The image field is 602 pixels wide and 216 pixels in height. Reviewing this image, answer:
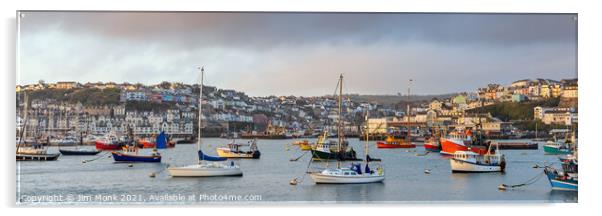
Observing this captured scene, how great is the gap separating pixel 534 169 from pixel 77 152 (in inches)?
309

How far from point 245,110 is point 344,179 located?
65.3 inches

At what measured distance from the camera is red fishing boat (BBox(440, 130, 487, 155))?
47.9ft

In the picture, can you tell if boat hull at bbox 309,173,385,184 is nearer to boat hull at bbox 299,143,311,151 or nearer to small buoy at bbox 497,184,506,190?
small buoy at bbox 497,184,506,190

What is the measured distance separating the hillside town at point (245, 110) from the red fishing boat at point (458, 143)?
231 centimetres

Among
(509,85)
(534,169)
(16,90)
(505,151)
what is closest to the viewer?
(16,90)

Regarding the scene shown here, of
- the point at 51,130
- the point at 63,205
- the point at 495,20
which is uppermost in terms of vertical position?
the point at 495,20

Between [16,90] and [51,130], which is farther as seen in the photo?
[51,130]

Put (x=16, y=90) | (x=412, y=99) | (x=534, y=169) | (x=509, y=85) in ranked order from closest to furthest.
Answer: (x=16, y=90), (x=509, y=85), (x=412, y=99), (x=534, y=169)

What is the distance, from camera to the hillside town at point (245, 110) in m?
8.42

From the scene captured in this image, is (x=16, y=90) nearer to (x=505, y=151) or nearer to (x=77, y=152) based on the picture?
(x=77, y=152)

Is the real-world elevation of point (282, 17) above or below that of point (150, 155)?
above

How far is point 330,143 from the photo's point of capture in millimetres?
13914

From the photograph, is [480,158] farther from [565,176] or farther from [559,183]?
[565,176]
